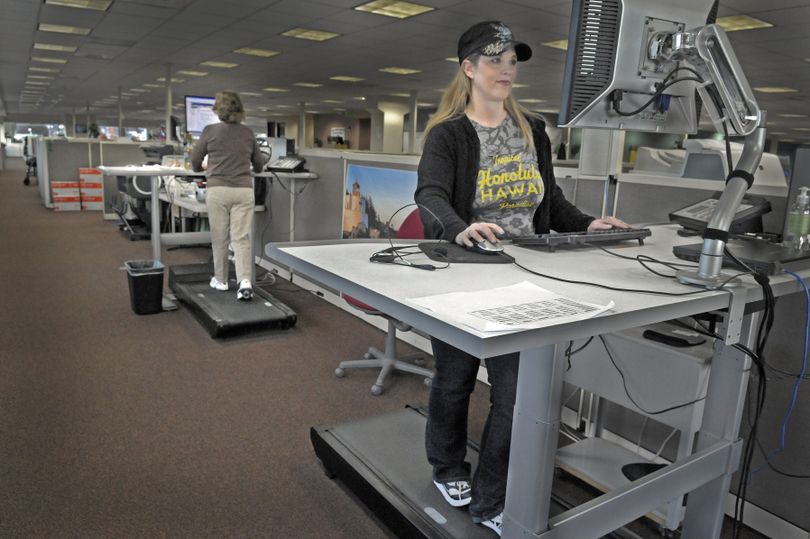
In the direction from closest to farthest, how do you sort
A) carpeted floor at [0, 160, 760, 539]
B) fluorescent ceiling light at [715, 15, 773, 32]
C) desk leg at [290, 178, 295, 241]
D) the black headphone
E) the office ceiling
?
1. the black headphone
2. carpeted floor at [0, 160, 760, 539]
3. desk leg at [290, 178, 295, 241]
4. fluorescent ceiling light at [715, 15, 773, 32]
5. the office ceiling

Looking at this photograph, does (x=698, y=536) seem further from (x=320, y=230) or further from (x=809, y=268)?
(x=320, y=230)

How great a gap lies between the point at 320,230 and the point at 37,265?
2.54 meters

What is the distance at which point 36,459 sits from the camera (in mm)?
1911

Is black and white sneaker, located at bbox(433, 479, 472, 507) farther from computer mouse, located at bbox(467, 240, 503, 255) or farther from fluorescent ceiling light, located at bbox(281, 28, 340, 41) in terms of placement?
fluorescent ceiling light, located at bbox(281, 28, 340, 41)

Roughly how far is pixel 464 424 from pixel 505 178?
0.62m

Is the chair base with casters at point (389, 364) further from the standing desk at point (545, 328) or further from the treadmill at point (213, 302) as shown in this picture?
the standing desk at point (545, 328)

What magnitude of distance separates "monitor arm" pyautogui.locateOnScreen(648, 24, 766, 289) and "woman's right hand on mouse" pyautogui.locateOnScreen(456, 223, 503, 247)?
14.0 inches

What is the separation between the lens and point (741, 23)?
6.23 meters

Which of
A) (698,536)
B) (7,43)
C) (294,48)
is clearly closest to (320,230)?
(698,536)

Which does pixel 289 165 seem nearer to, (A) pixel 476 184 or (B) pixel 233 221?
(B) pixel 233 221

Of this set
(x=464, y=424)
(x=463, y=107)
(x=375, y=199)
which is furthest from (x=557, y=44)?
(x=464, y=424)

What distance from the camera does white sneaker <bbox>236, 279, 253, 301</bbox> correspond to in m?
3.61

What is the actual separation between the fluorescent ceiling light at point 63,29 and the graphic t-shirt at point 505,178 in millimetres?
8616

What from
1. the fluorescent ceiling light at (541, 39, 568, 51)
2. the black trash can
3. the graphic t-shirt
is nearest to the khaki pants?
the black trash can
